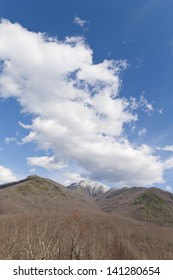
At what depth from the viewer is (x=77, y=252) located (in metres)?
72.0

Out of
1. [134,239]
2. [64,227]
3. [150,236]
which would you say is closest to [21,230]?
[64,227]

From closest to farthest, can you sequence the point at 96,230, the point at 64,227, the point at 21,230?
the point at 21,230 < the point at 64,227 < the point at 96,230
